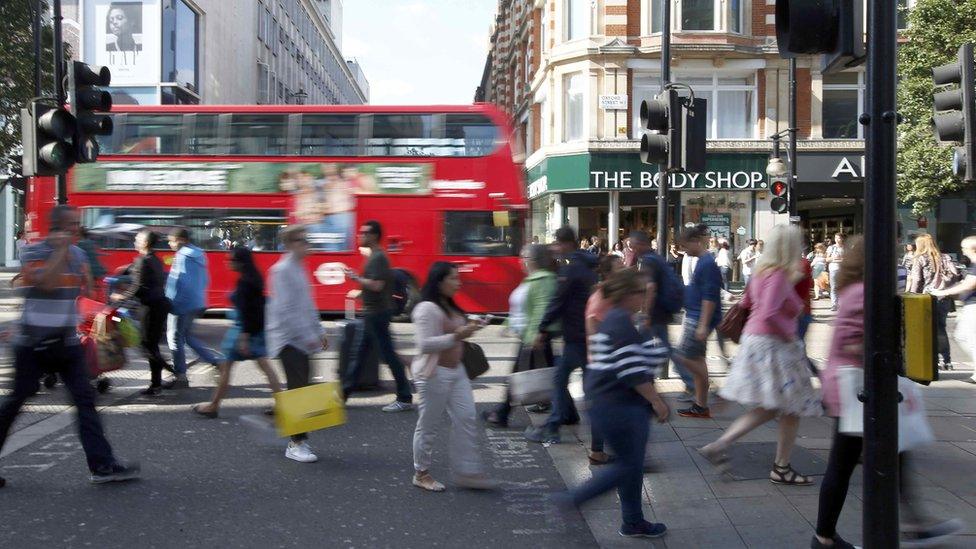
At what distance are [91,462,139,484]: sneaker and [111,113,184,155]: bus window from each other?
11393 mm

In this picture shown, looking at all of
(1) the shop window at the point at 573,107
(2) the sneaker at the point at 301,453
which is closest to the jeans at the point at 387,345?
(2) the sneaker at the point at 301,453

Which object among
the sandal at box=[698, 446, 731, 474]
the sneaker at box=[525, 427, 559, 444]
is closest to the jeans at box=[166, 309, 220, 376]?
the sneaker at box=[525, 427, 559, 444]

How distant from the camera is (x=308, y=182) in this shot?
15797 millimetres

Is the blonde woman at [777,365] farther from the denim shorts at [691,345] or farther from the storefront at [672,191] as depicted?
the storefront at [672,191]

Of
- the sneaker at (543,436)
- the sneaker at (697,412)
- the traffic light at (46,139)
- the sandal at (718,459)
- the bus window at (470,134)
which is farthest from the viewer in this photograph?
the bus window at (470,134)

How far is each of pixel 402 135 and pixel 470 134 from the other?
1.20m

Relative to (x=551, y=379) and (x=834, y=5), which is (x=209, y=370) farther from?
A: (x=834, y=5)

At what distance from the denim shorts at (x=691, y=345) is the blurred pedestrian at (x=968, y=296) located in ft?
8.00

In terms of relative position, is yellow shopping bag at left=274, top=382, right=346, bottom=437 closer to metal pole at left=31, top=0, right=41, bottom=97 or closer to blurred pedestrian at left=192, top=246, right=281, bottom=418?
blurred pedestrian at left=192, top=246, right=281, bottom=418

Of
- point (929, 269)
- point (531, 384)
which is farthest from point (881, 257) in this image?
point (929, 269)

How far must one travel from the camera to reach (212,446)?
6750 mm

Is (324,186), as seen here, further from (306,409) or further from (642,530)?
(642,530)

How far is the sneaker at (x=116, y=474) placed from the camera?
5586 millimetres

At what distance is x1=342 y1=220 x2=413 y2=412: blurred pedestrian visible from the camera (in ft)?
26.3
